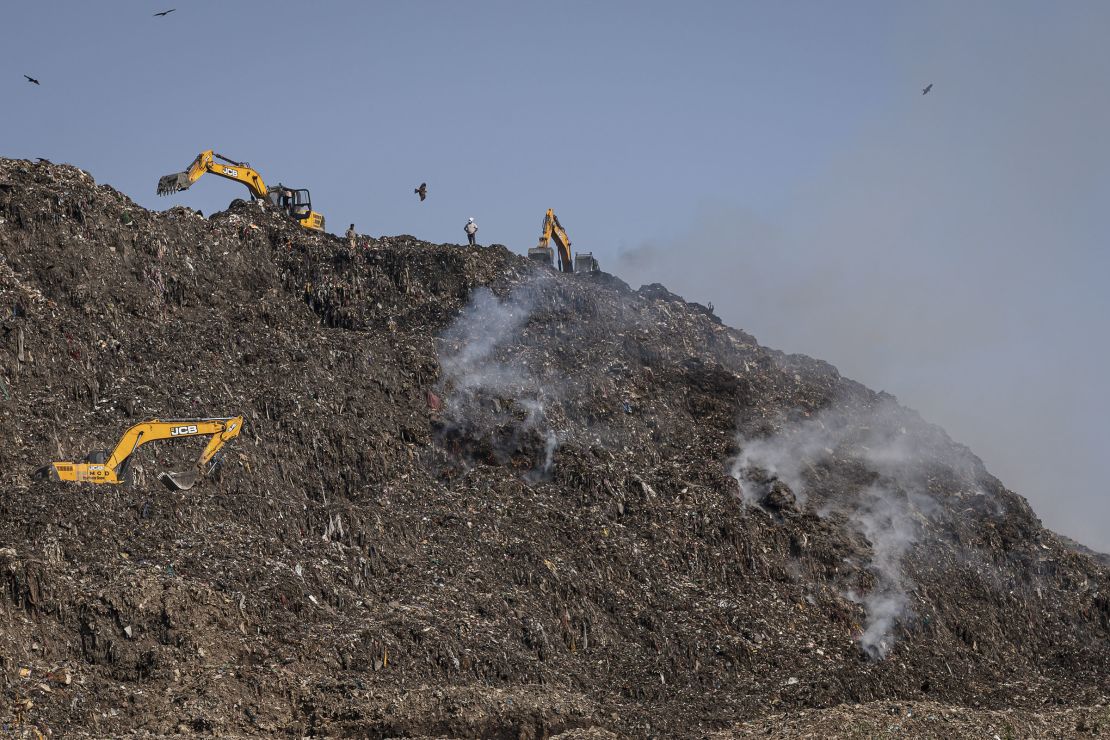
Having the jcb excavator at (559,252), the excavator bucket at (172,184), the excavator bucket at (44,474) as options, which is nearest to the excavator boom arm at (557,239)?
the jcb excavator at (559,252)

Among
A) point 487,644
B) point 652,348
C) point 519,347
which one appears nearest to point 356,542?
point 487,644

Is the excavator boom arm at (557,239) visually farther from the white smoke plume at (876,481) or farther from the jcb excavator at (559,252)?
the white smoke plume at (876,481)

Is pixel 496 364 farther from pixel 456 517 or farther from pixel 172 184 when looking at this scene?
Result: pixel 172 184

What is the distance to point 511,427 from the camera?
32062 mm

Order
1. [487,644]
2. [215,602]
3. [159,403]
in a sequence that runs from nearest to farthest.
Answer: [215,602] < [487,644] < [159,403]

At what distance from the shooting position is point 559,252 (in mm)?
42500

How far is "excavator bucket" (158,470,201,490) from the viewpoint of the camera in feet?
89.4

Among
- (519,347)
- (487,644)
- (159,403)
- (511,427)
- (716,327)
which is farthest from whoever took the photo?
(716,327)

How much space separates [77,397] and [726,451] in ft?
43.8

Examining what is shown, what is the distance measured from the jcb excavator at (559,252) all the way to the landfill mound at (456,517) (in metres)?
2.00

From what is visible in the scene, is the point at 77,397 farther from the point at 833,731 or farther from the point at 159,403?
the point at 833,731

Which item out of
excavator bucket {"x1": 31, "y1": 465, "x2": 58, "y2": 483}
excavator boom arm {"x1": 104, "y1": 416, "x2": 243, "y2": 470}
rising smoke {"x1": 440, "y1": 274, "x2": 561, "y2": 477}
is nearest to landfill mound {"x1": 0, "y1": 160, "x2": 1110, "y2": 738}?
rising smoke {"x1": 440, "y1": 274, "x2": 561, "y2": 477}

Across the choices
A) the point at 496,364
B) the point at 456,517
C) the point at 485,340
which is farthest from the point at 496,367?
the point at 456,517

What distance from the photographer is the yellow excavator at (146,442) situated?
26.0 meters
